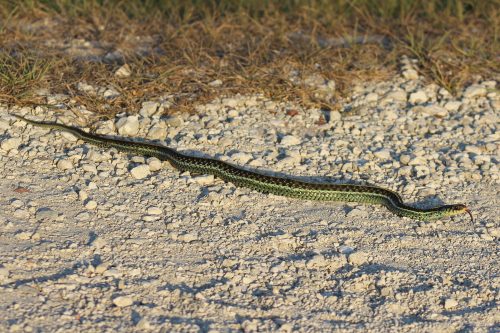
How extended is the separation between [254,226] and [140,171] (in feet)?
4.54

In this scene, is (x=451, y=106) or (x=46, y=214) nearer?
(x=46, y=214)

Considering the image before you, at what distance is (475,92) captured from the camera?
10.1m

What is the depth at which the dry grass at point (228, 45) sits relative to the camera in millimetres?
9492

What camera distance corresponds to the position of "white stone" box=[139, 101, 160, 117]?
9.13 meters

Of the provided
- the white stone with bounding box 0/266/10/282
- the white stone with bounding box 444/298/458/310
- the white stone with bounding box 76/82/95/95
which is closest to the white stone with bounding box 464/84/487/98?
the white stone with bounding box 444/298/458/310

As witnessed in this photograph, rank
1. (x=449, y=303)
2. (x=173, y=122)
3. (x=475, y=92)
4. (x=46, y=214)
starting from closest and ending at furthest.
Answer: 1. (x=449, y=303)
2. (x=46, y=214)
3. (x=173, y=122)
4. (x=475, y=92)

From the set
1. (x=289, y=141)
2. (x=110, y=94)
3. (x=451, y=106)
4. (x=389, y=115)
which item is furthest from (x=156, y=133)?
(x=451, y=106)

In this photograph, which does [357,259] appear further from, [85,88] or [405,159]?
[85,88]

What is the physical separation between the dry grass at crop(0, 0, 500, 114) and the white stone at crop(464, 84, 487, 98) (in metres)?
0.15

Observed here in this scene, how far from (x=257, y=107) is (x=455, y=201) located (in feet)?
8.65

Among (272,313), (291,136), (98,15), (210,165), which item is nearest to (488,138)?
(291,136)

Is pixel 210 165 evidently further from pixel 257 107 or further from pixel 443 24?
pixel 443 24

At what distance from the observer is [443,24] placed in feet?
37.4

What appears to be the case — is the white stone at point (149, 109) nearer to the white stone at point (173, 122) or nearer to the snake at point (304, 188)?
the white stone at point (173, 122)
